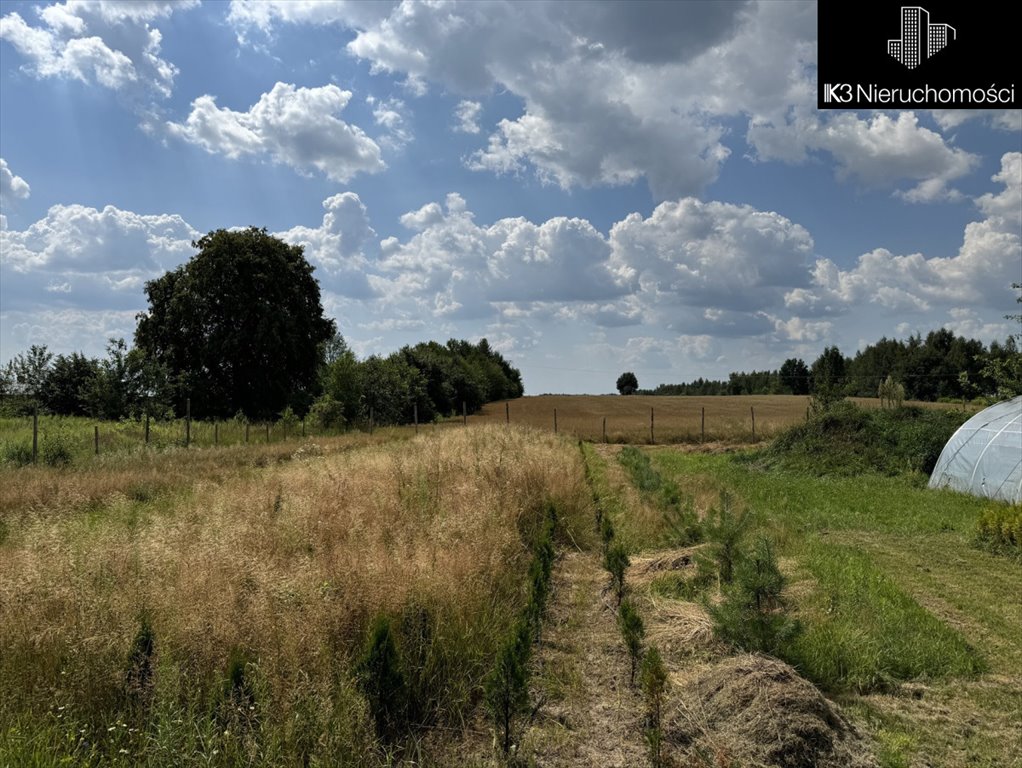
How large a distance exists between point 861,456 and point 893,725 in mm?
A: 18106

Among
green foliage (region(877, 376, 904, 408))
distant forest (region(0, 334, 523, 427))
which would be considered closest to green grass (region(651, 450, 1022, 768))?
green foliage (region(877, 376, 904, 408))

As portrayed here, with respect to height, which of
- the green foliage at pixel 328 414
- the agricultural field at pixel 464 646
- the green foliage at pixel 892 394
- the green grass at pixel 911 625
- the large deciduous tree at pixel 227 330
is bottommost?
the green grass at pixel 911 625

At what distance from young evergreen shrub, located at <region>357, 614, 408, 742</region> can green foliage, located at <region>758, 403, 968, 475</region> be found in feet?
62.9

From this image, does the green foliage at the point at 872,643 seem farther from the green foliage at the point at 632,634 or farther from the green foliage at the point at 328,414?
the green foliage at the point at 328,414

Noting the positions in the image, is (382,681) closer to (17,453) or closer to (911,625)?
(911,625)

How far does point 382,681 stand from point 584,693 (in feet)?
5.37

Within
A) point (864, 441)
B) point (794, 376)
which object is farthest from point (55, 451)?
point (794, 376)

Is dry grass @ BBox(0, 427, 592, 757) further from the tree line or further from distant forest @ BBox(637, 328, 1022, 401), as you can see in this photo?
distant forest @ BBox(637, 328, 1022, 401)

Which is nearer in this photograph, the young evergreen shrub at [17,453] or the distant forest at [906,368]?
the young evergreen shrub at [17,453]

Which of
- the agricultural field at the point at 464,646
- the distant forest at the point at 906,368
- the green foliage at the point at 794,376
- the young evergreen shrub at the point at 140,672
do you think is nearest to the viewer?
the agricultural field at the point at 464,646

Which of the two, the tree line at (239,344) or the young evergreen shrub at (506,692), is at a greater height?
the tree line at (239,344)

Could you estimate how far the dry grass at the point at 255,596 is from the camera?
436cm

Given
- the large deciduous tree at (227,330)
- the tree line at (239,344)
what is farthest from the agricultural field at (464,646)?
the large deciduous tree at (227,330)

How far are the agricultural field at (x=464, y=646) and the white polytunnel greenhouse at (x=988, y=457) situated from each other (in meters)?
6.56
